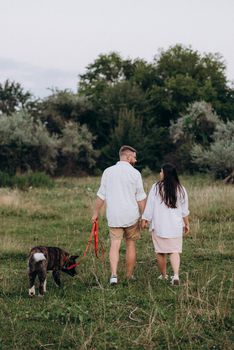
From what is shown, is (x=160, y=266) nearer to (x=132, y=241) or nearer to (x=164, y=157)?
(x=132, y=241)

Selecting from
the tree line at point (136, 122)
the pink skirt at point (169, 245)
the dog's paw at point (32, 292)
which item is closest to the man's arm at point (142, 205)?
the pink skirt at point (169, 245)

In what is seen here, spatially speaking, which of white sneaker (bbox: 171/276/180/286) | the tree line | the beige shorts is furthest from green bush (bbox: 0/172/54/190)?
white sneaker (bbox: 171/276/180/286)

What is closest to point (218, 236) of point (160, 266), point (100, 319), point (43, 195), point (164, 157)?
point (160, 266)

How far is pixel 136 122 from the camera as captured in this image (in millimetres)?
35969

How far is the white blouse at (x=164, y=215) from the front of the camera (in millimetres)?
8500

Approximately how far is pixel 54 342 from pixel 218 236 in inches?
285

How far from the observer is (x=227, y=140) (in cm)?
3203

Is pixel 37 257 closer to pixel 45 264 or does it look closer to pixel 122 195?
pixel 45 264

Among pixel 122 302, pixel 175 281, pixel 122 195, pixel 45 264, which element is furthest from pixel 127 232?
pixel 122 302

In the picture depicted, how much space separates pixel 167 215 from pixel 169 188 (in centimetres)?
40

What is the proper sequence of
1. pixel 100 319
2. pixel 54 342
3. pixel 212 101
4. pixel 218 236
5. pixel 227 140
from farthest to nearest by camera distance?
pixel 212 101, pixel 227 140, pixel 218 236, pixel 100 319, pixel 54 342

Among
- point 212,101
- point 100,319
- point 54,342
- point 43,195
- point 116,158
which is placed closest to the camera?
point 54,342

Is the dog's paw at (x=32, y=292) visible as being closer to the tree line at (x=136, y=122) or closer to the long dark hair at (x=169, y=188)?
the long dark hair at (x=169, y=188)

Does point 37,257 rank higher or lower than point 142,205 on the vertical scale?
lower
